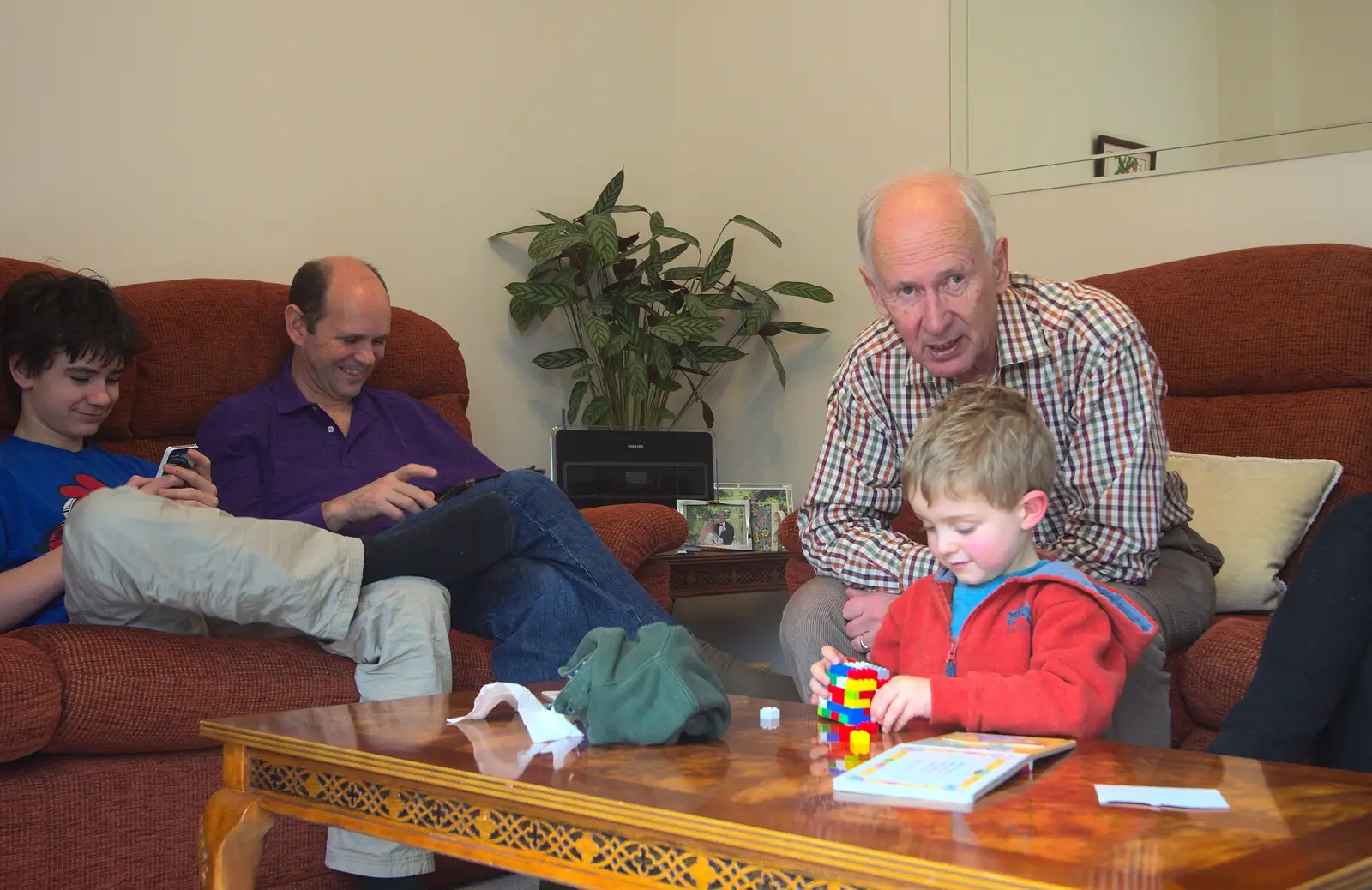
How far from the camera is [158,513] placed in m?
1.86

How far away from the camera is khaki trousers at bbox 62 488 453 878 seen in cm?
185

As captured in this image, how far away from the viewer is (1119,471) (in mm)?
1860

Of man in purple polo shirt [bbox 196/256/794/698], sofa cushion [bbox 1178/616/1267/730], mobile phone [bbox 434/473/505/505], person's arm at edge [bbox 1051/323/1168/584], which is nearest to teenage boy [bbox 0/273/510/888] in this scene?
man in purple polo shirt [bbox 196/256/794/698]

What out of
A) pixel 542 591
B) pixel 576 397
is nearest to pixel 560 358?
pixel 576 397

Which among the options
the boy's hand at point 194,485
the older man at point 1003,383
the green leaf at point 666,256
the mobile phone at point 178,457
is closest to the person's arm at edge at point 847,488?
the older man at point 1003,383

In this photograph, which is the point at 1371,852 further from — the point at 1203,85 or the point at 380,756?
the point at 1203,85

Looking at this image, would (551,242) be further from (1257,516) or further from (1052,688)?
(1052,688)

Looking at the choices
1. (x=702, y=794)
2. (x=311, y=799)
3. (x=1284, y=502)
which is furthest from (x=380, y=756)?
(x=1284, y=502)

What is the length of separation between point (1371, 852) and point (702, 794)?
486mm

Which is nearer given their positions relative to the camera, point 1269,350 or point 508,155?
point 1269,350

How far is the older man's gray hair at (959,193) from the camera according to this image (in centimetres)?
193

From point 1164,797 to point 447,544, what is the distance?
4.52 feet

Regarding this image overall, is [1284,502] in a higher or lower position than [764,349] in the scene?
lower

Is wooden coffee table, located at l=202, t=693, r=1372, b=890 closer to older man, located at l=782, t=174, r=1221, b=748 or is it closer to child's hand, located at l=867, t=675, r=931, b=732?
child's hand, located at l=867, t=675, r=931, b=732
